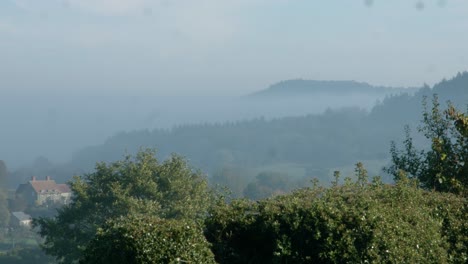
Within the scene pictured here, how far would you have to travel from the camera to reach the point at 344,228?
37.2 feet

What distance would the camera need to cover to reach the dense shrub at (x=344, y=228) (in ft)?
36.9

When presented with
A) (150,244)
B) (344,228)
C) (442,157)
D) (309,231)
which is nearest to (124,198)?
(442,157)

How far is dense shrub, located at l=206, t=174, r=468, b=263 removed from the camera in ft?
36.9

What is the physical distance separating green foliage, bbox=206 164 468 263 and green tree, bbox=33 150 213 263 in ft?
95.2

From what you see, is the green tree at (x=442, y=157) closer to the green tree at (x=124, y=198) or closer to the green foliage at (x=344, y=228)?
the green foliage at (x=344, y=228)

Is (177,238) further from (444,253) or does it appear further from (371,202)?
(444,253)

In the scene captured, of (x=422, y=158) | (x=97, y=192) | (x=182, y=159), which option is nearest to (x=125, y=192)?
(x=97, y=192)

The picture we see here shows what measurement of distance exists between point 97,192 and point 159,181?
4023 millimetres

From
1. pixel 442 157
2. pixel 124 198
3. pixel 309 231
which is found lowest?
pixel 124 198

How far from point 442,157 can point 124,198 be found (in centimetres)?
2639

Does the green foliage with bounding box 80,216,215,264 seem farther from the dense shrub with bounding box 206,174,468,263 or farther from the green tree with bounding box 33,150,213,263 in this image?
the green tree with bounding box 33,150,213,263

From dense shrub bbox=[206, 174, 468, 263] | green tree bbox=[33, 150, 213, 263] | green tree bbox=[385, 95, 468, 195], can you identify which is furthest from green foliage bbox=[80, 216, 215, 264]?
green tree bbox=[33, 150, 213, 263]

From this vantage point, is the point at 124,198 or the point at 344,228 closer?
the point at 344,228

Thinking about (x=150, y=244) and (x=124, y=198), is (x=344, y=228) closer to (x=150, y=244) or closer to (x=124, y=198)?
(x=150, y=244)
